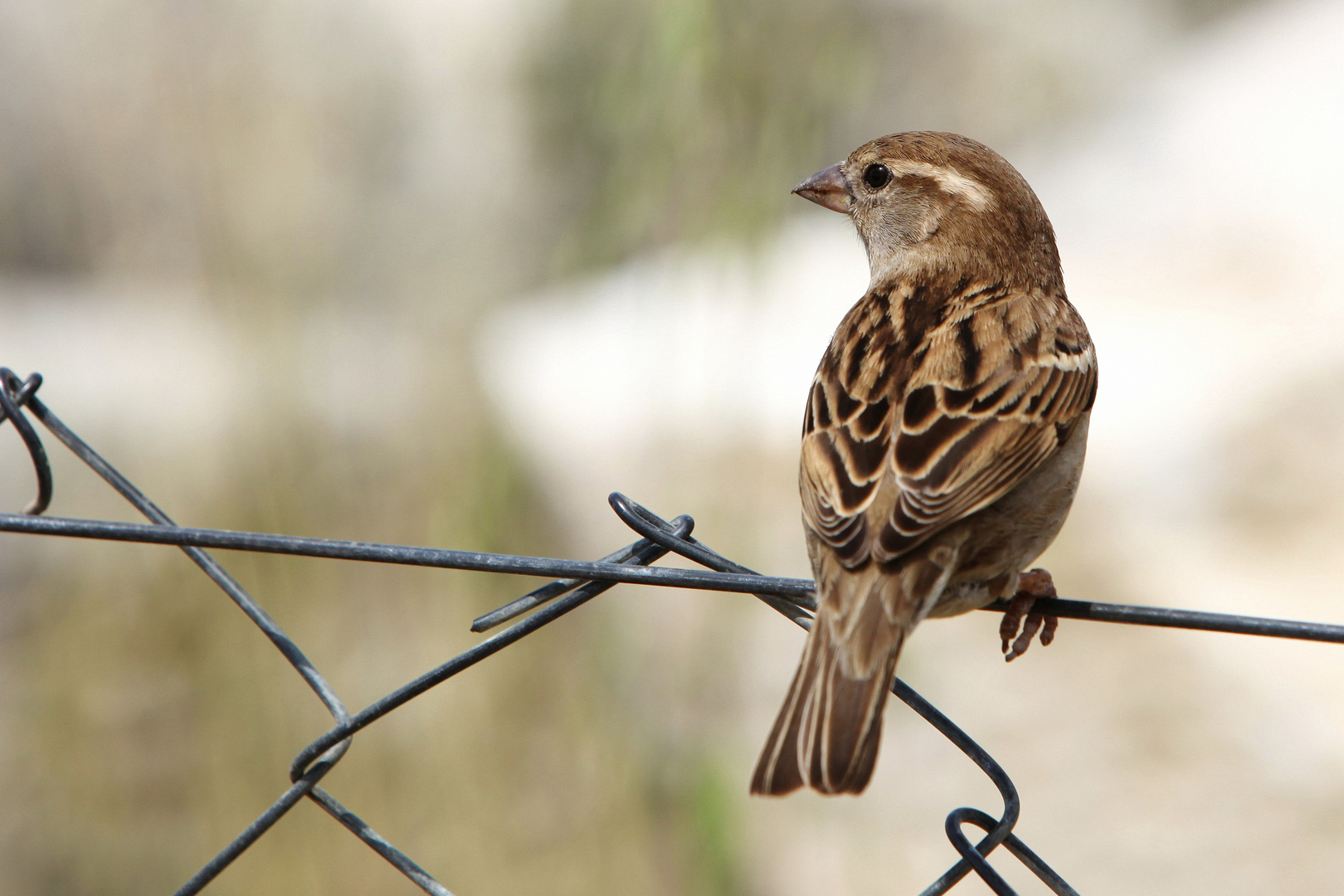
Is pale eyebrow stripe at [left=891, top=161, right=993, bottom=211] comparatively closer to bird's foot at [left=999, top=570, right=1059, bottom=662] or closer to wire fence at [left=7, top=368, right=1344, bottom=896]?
bird's foot at [left=999, top=570, right=1059, bottom=662]

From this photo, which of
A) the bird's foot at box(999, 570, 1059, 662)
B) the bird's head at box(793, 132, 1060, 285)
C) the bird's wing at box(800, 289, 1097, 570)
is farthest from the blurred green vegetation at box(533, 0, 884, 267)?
the bird's foot at box(999, 570, 1059, 662)

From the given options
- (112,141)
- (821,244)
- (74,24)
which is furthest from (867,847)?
(74,24)

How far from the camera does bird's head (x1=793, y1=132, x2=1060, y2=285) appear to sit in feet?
7.82

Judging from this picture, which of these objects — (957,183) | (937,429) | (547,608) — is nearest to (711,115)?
(957,183)

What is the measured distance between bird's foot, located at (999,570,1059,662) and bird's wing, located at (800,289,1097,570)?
8.5 inches

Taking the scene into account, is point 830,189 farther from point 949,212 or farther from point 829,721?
point 829,721

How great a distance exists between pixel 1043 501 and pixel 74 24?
3264 mm

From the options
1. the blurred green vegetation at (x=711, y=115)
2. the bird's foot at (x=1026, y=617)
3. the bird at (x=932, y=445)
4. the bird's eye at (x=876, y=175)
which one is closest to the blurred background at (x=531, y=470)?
the blurred green vegetation at (x=711, y=115)

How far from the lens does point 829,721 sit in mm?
1520

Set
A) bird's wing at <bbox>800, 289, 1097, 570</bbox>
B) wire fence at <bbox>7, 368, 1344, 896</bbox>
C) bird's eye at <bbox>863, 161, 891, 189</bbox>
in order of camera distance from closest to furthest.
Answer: wire fence at <bbox>7, 368, 1344, 896</bbox>
bird's wing at <bbox>800, 289, 1097, 570</bbox>
bird's eye at <bbox>863, 161, 891, 189</bbox>

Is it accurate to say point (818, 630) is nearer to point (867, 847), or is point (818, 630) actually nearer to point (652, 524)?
point (652, 524)

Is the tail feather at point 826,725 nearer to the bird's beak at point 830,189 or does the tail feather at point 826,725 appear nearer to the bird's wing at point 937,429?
the bird's wing at point 937,429

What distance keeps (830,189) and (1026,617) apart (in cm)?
107

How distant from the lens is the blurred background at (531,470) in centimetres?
277
